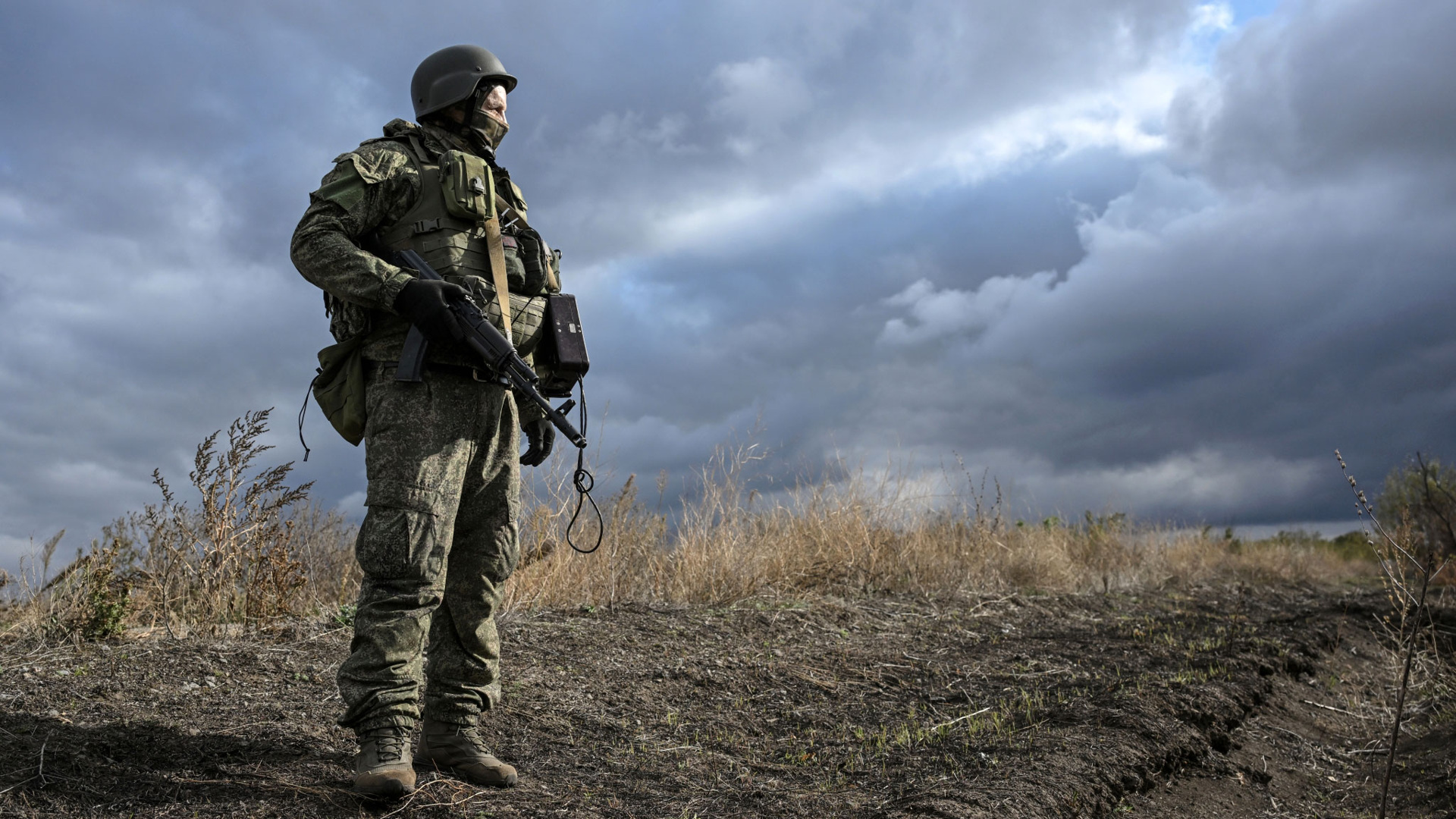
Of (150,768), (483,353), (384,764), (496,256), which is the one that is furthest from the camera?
(496,256)

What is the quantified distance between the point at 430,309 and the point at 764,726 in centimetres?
238

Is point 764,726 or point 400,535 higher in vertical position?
point 400,535

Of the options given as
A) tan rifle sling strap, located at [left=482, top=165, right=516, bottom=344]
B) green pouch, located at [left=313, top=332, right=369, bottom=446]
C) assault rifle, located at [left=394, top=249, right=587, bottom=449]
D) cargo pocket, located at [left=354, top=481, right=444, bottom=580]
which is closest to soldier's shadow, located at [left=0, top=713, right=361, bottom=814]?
cargo pocket, located at [left=354, top=481, right=444, bottom=580]

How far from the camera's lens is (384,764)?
2729 millimetres

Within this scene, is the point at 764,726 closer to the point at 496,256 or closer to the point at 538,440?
the point at 538,440

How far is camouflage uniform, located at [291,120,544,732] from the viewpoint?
2.76 meters

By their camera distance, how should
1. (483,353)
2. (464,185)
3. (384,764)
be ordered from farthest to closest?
(464,185), (483,353), (384,764)

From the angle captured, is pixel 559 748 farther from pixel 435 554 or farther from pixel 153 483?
pixel 153 483

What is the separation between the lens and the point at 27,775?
9.27ft

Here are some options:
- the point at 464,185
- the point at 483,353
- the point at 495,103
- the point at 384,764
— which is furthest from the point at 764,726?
the point at 495,103

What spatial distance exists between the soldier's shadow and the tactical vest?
1.53 meters

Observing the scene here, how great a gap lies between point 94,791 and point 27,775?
10.0 inches

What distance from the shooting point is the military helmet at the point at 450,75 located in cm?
324

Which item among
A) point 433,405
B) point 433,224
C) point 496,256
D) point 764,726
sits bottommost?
point 764,726
